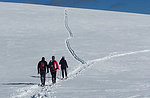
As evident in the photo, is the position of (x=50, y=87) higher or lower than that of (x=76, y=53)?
lower

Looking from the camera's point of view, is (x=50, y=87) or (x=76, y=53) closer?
(x=50, y=87)

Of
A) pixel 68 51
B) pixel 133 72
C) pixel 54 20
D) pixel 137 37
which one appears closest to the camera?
pixel 133 72

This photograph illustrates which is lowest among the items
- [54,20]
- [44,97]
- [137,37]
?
[44,97]

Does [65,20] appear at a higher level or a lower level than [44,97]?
higher

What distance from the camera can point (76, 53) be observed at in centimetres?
2009

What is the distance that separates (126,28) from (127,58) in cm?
1516

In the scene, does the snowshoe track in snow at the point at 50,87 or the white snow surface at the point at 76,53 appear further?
the white snow surface at the point at 76,53

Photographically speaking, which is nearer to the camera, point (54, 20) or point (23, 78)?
point (23, 78)

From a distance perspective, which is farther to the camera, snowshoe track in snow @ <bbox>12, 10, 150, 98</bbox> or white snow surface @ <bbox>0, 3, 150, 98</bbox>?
white snow surface @ <bbox>0, 3, 150, 98</bbox>

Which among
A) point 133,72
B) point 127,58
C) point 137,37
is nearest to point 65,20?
point 137,37

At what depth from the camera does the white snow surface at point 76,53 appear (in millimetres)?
10078

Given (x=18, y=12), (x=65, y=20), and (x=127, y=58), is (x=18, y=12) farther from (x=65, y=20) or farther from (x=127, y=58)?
(x=127, y=58)

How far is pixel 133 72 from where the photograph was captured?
14453 millimetres

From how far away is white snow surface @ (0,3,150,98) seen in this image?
10.1 metres
